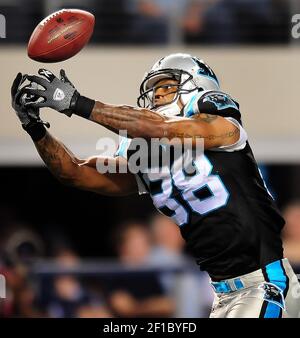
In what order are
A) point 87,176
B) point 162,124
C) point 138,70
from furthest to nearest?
point 138,70
point 87,176
point 162,124

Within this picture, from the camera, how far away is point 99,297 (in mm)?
8742

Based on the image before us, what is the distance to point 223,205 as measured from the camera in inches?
211

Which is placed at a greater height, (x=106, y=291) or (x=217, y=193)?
(x=217, y=193)

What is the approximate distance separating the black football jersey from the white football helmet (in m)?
0.11

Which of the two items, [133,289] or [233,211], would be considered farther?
[133,289]

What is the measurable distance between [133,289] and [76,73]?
122 inches

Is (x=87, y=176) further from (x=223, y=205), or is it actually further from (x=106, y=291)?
(x=106, y=291)

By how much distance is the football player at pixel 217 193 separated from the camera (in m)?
5.21

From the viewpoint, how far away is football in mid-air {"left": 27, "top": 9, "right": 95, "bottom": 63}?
5551 millimetres

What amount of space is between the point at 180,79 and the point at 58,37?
2.26 feet

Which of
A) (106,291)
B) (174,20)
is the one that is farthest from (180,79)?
(174,20)

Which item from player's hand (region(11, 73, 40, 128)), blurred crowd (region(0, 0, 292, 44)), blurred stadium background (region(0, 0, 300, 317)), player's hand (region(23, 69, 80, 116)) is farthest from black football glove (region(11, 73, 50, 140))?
blurred crowd (region(0, 0, 292, 44))
